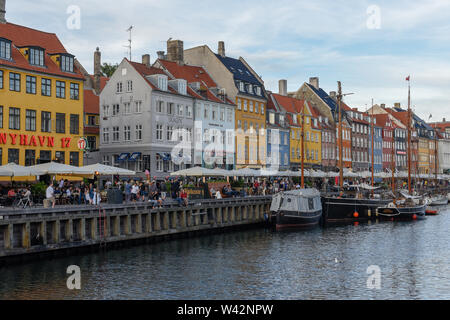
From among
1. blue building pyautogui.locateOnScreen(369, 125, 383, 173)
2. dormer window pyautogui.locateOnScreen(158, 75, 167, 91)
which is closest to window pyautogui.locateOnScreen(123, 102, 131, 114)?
dormer window pyautogui.locateOnScreen(158, 75, 167, 91)

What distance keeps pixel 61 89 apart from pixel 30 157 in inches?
269

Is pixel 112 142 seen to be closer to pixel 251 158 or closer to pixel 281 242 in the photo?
pixel 251 158

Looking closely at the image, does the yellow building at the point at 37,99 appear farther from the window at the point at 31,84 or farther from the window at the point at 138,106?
the window at the point at 138,106

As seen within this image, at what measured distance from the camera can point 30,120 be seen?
157 feet

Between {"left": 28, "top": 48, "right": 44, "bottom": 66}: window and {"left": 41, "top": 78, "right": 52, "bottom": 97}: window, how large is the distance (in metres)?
1.44

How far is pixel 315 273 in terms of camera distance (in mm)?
27266

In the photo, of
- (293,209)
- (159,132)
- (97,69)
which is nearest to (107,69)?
(97,69)

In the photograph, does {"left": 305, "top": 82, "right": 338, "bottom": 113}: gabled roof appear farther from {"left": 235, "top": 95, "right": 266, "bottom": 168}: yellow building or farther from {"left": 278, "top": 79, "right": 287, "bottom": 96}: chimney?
{"left": 235, "top": 95, "right": 266, "bottom": 168}: yellow building

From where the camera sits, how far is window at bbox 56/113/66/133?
50.0 m

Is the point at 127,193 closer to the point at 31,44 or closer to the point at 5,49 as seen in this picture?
the point at 5,49

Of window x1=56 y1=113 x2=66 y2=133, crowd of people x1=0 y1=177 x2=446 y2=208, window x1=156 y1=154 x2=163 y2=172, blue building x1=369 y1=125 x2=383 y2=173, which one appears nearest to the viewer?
crowd of people x1=0 y1=177 x2=446 y2=208

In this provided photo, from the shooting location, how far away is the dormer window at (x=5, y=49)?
45656 mm

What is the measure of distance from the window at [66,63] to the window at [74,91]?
1.34 meters

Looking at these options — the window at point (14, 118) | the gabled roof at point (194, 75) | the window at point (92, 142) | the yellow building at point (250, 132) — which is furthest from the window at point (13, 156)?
the yellow building at point (250, 132)
